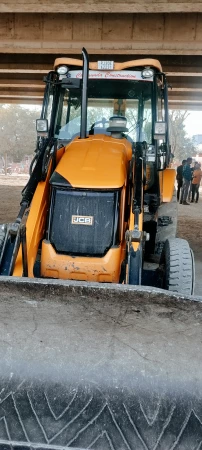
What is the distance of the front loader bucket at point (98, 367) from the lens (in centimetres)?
258

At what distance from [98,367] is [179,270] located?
5.44ft

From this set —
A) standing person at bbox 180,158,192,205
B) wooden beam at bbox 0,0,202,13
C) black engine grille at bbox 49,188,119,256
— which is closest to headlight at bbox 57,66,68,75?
black engine grille at bbox 49,188,119,256

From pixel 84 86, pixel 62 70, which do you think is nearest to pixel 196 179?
pixel 62 70

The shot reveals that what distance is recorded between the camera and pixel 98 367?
268cm

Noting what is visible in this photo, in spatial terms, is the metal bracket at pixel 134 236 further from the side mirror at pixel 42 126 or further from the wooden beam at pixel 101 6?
the wooden beam at pixel 101 6

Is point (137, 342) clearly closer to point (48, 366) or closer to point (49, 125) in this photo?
point (48, 366)

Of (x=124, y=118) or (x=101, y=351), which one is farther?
(x=124, y=118)

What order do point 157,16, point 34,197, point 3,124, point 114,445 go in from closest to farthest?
point 114,445, point 34,197, point 157,16, point 3,124

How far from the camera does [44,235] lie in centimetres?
446

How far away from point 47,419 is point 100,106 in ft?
12.8

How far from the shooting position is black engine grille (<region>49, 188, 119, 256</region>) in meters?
4.14

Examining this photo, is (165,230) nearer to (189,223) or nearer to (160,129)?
(160,129)

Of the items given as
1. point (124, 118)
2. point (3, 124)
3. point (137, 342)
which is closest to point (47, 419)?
point (137, 342)

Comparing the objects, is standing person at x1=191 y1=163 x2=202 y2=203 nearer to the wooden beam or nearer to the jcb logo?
the wooden beam
